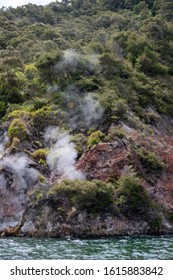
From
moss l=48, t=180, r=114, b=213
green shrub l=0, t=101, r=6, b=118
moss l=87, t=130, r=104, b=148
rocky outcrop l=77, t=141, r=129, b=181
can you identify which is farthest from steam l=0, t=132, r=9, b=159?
moss l=48, t=180, r=114, b=213

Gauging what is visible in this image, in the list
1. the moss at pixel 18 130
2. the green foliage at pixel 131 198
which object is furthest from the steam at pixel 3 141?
the green foliage at pixel 131 198

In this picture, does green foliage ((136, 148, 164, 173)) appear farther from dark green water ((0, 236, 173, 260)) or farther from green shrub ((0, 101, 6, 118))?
green shrub ((0, 101, 6, 118))

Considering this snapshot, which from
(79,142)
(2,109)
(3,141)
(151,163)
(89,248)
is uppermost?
(2,109)

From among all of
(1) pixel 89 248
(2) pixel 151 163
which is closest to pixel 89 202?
(1) pixel 89 248

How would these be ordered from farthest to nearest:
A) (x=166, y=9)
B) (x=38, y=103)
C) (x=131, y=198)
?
1. (x=166, y=9)
2. (x=38, y=103)
3. (x=131, y=198)

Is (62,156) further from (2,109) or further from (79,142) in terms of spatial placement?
(2,109)

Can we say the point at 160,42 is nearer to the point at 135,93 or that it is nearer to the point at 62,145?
the point at 135,93
